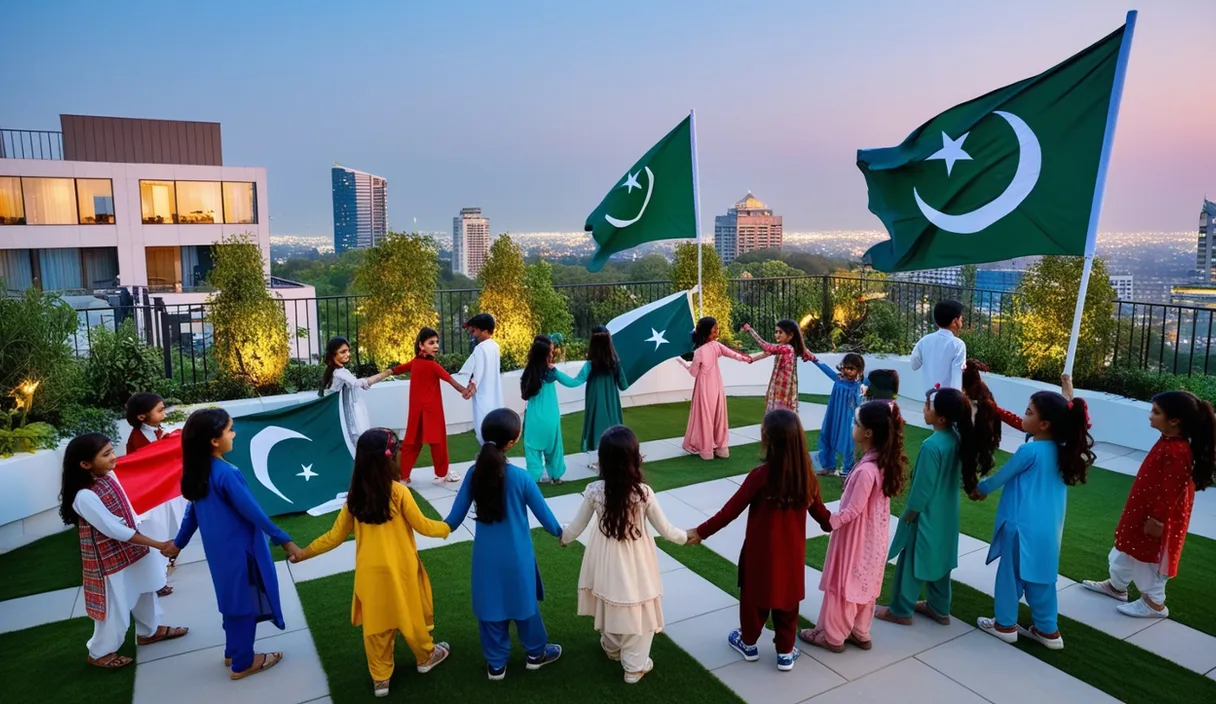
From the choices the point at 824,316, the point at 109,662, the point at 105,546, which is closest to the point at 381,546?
the point at 105,546

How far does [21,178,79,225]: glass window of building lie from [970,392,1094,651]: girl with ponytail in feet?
157

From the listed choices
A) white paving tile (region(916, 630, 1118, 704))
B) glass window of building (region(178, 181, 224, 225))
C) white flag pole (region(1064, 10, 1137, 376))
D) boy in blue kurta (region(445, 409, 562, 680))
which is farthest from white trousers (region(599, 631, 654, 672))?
glass window of building (region(178, 181, 224, 225))

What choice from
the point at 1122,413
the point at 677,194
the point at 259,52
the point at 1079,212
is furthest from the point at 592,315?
the point at 259,52

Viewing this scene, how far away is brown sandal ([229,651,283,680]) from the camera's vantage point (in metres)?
3.99

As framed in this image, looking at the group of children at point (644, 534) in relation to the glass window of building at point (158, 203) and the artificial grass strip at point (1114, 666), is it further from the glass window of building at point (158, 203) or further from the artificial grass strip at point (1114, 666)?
the glass window of building at point (158, 203)

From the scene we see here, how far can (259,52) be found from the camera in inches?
1785

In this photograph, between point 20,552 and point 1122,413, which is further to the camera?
point 1122,413

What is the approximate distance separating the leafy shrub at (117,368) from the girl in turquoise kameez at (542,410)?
4.20 m

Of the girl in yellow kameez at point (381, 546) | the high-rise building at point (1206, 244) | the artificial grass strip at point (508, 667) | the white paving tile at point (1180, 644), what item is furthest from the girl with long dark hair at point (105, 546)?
the high-rise building at point (1206, 244)

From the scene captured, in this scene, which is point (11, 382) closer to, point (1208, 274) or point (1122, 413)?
point (1122, 413)

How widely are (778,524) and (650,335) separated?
4.41 meters

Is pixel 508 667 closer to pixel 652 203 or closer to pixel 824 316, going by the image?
pixel 652 203

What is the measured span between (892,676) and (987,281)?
28.8 feet

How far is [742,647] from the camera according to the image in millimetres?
4098
